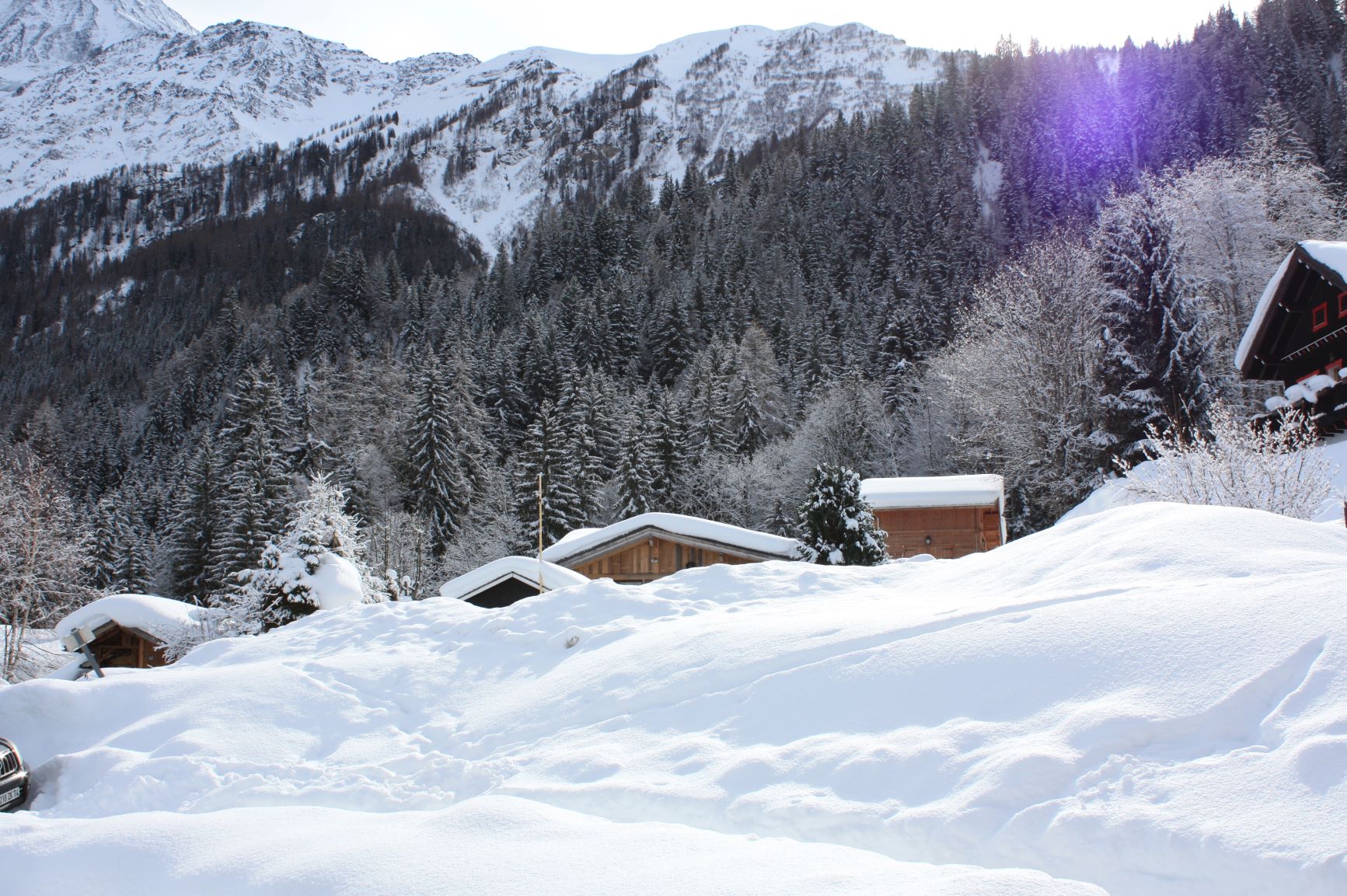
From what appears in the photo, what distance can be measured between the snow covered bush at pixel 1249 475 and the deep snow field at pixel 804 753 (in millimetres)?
5889

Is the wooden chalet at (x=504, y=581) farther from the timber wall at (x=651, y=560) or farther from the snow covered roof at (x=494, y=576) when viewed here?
the timber wall at (x=651, y=560)

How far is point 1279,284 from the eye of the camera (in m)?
22.2

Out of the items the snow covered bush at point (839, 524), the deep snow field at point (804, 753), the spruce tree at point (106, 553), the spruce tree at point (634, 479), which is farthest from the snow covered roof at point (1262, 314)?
the spruce tree at point (106, 553)

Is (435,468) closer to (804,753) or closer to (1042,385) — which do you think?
(1042,385)

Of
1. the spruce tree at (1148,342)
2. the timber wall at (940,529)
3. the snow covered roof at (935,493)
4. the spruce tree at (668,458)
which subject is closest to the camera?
the snow covered roof at (935,493)

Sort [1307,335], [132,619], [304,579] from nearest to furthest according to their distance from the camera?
[304,579]
[1307,335]
[132,619]

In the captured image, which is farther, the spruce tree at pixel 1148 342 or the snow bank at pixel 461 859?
the spruce tree at pixel 1148 342

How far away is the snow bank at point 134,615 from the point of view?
83.5 feet

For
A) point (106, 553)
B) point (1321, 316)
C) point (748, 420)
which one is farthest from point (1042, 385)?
point (106, 553)

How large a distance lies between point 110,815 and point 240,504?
4248 centimetres

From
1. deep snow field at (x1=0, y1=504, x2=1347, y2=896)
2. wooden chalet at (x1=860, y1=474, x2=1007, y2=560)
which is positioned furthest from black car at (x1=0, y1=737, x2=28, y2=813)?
wooden chalet at (x1=860, y1=474, x2=1007, y2=560)

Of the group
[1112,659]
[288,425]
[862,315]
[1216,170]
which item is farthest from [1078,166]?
[1112,659]

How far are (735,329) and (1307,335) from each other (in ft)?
210

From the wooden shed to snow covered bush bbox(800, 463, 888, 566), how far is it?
187 centimetres
